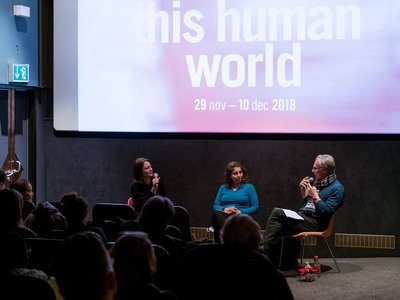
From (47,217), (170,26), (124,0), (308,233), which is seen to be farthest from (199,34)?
(47,217)

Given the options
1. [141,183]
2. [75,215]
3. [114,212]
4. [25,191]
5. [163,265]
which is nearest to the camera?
[163,265]

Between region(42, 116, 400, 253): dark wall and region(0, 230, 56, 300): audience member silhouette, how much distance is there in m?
4.71

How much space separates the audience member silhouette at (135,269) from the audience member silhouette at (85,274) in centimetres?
56

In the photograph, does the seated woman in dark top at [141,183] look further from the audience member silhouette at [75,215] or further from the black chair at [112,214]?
the audience member silhouette at [75,215]

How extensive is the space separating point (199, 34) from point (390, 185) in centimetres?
246

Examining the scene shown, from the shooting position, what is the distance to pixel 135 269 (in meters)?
3.06

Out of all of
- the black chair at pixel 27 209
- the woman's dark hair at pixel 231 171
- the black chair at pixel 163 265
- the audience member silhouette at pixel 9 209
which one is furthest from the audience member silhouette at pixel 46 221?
the woman's dark hair at pixel 231 171

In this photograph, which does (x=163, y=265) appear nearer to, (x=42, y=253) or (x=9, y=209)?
(x=42, y=253)

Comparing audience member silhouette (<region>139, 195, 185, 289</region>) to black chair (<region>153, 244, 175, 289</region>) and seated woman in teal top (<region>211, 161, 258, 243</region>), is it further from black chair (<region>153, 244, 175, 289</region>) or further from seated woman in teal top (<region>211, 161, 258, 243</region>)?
seated woman in teal top (<region>211, 161, 258, 243</region>)

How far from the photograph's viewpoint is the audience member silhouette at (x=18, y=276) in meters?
3.08

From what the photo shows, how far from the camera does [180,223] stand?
626 cm

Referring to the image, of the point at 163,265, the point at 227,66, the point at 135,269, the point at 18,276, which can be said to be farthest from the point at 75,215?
the point at 227,66

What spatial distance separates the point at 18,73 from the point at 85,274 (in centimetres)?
608

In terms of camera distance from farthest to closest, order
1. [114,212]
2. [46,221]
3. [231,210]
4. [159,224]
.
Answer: [231,210], [114,212], [46,221], [159,224]
